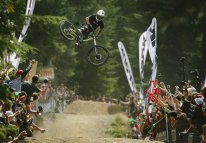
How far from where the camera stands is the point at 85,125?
3002 centimetres

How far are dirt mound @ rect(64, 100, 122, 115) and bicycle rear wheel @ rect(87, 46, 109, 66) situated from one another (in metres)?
19.4

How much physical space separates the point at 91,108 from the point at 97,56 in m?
21.7

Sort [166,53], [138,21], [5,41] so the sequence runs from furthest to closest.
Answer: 1. [138,21]
2. [166,53]
3. [5,41]

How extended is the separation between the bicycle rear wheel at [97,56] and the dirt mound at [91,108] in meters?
19.4

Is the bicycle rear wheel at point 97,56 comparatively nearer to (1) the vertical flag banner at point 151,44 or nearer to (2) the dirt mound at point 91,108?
(1) the vertical flag banner at point 151,44

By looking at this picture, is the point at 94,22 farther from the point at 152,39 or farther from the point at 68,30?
the point at 152,39

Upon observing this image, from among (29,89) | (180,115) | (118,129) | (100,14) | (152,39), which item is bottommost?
(118,129)

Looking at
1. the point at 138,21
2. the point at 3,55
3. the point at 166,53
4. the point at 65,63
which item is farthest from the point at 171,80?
the point at 3,55

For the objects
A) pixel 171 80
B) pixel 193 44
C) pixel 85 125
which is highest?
pixel 193 44

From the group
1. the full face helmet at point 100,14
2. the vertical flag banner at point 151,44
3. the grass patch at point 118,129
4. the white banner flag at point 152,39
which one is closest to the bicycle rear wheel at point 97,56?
the full face helmet at point 100,14

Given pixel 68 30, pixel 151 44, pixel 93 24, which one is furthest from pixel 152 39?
pixel 93 24

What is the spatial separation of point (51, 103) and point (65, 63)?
19.1 metres

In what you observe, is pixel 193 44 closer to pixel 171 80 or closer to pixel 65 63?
pixel 171 80

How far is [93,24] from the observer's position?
17641 millimetres
